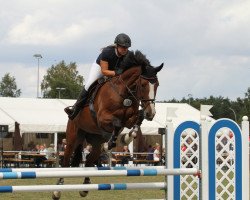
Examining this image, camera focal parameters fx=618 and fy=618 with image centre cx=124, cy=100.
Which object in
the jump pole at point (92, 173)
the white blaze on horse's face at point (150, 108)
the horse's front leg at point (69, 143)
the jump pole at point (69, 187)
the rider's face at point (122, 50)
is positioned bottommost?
the jump pole at point (69, 187)

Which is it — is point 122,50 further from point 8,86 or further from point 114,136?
point 8,86

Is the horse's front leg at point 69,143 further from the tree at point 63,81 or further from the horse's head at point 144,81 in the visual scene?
the tree at point 63,81

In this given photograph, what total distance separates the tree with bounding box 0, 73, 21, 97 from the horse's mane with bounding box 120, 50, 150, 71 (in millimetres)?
72774

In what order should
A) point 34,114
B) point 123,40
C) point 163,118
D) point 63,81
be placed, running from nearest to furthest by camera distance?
point 123,40 → point 34,114 → point 163,118 → point 63,81

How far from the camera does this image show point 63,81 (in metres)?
73.2

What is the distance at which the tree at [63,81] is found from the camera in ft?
240

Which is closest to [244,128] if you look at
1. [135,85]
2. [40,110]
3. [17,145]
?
[135,85]

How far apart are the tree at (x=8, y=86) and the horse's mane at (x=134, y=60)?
239 ft

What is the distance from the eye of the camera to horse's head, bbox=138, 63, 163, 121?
22.3ft

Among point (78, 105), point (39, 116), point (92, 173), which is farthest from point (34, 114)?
point (92, 173)

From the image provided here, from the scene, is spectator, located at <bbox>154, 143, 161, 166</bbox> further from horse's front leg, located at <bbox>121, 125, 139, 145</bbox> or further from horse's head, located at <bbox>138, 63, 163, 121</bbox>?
horse's head, located at <bbox>138, 63, 163, 121</bbox>

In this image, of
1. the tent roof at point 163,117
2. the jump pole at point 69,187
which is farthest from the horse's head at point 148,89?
the tent roof at point 163,117

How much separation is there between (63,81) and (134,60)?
66293mm

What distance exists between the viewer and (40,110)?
89.5 feet
